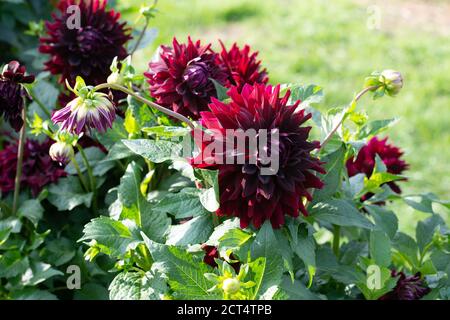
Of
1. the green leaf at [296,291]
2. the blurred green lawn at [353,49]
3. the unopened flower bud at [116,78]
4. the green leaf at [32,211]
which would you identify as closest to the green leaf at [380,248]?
the green leaf at [296,291]

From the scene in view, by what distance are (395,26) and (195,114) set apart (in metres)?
3.07

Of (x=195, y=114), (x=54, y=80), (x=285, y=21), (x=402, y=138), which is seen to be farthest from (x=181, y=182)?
(x=285, y=21)

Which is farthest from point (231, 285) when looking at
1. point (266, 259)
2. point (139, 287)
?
point (139, 287)

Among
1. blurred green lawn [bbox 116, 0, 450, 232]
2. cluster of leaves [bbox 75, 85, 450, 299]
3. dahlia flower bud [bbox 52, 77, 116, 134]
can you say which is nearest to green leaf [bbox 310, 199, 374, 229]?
cluster of leaves [bbox 75, 85, 450, 299]

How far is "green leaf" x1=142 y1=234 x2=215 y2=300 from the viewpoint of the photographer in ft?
3.25

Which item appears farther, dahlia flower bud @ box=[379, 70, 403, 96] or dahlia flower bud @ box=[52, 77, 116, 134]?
dahlia flower bud @ box=[379, 70, 403, 96]

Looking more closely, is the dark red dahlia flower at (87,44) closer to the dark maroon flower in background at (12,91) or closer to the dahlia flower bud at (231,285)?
the dark maroon flower in background at (12,91)

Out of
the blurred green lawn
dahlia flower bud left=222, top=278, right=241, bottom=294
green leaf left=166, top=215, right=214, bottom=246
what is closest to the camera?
dahlia flower bud left=222, top=278, right=241, bottom=294

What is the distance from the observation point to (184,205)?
103cm

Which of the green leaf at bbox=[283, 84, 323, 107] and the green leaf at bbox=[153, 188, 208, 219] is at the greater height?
the green leaf at bbox=[283, 84, 323, 107]

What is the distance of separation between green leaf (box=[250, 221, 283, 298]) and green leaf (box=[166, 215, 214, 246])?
0.08 meters

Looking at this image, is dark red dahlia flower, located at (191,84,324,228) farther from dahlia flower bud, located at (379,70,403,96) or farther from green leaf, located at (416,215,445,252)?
green leaf, located at (416,215,445,252)
